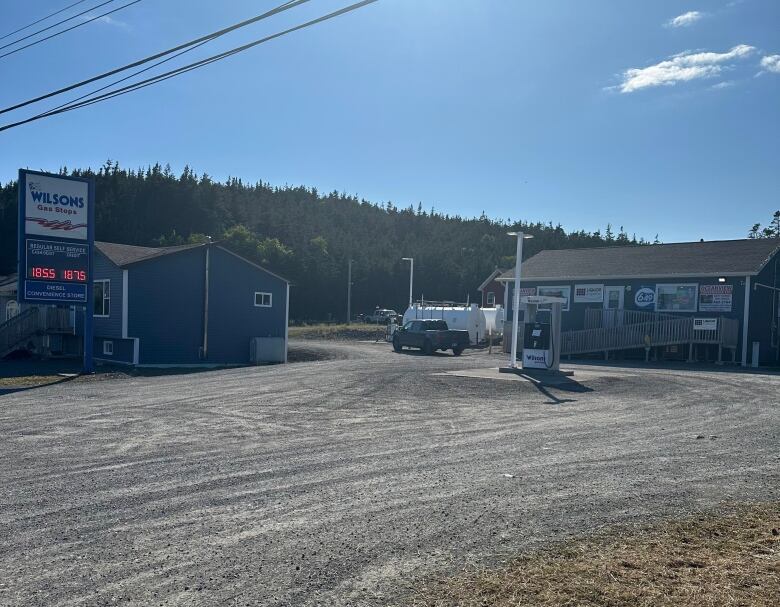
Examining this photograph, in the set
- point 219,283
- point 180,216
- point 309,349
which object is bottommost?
point 309,349

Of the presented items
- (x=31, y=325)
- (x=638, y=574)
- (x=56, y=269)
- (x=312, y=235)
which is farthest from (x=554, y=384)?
(x=312, y=235)

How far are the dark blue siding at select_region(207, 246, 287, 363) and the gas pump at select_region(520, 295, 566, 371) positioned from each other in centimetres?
1376

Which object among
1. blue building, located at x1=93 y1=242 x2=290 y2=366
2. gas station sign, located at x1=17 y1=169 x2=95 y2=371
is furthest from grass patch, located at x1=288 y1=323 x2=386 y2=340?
gas station sign, located at x1=17 y1=169 x2=95 y2=371

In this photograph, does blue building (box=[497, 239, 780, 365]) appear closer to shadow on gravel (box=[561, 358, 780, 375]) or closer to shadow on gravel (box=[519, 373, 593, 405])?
shadow on gravel (box=[561, 358, 780, 375])

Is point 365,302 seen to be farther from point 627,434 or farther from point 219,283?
point 627,434

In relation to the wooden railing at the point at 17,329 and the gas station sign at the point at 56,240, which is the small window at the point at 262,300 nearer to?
the wooden railing at the point at 17,329

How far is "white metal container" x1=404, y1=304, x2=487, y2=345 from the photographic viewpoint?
4409 centimetres

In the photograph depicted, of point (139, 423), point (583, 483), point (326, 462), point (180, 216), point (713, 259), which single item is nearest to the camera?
point (583, 483)

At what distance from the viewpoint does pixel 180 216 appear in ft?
356

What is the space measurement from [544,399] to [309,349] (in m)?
22.4

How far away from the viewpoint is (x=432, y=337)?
35.2 m

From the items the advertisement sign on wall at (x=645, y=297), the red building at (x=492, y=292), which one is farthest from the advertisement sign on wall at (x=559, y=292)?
the red building at (x=492, y=292)

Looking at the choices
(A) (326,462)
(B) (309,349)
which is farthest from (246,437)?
(B) (309,349)

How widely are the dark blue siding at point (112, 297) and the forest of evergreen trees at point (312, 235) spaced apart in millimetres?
43193
